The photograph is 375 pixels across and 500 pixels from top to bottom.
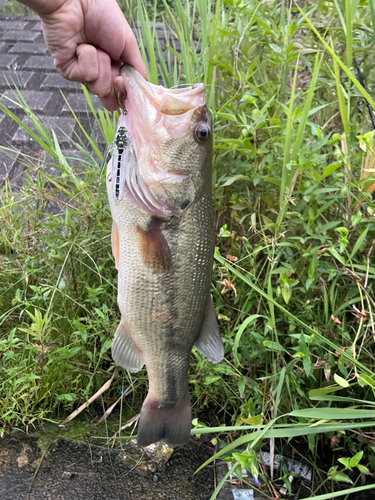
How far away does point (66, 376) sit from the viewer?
2.21 m

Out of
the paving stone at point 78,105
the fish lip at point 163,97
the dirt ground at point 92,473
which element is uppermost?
the fish lip at point 163,97

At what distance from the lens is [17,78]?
4.56m

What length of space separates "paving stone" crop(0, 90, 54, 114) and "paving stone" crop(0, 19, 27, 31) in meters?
2.08

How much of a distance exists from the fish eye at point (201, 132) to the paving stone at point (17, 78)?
3.91m

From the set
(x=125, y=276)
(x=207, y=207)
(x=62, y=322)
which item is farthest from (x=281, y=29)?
(x=62, y=322)

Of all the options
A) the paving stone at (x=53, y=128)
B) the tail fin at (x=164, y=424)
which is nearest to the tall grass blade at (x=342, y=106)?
the tail fin at (x=164, y=424)

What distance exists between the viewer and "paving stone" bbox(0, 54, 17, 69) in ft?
15.9

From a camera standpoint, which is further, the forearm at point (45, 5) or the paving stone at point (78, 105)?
the paving stone at point (78, 105)

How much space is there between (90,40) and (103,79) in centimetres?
25

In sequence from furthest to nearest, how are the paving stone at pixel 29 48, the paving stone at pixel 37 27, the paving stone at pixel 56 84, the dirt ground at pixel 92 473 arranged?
the paving stone at pixel 37 27
the paving stone at pixel 29 48
the paving stone at pixel 56 84
the dirt ground at pixel 92 473

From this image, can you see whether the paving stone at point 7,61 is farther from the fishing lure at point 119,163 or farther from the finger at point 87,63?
the fishing lure at point 119,163

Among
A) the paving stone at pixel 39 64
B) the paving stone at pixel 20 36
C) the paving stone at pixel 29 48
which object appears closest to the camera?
the paving stone at pixel 39 64

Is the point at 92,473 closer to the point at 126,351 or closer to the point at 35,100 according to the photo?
the point at 126,351

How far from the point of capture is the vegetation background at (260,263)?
1.84 m
